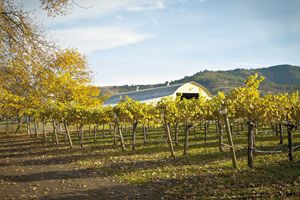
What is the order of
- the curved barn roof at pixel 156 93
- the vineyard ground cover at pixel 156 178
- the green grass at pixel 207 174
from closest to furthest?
the green grass at pixel 207 174 < the vineyard ground cover at pixel 156 178 < the curved barn roof at pixel 156 93

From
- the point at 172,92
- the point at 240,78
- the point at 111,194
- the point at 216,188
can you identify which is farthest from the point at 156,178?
the point at 240,78

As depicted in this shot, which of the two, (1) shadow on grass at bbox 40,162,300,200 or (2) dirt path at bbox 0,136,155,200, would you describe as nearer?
(1) shadow on grass at bbox 40,162,300,200

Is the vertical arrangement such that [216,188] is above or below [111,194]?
above

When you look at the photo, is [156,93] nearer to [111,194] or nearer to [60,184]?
[60,184]

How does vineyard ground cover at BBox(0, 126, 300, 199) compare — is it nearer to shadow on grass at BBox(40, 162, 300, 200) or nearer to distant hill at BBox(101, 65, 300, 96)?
shadow on grass at BBox(40, 162, 300, 200)

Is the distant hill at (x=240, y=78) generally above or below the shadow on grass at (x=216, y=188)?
above

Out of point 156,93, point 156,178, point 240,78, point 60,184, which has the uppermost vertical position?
point 240,78

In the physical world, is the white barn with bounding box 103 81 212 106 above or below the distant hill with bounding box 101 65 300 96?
below

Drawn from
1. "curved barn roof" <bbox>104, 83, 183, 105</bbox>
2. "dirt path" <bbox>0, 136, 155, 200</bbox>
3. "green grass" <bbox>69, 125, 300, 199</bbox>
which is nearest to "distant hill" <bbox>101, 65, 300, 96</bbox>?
"curved barn roof" <bbox>104, 83, 183, 105</bbox>

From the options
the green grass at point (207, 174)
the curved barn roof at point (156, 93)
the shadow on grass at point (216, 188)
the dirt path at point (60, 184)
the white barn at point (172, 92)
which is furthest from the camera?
the curved barn roof at point (156, 93)

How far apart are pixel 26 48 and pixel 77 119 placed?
1317 centimetres

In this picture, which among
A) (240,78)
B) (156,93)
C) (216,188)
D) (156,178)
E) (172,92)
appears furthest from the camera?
(240,78)

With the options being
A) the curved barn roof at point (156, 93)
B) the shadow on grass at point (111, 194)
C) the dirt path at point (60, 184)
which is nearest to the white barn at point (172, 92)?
the curved barn roof at point (156, 93)

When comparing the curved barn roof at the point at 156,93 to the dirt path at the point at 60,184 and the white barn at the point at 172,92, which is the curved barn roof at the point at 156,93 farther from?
the dirt path at the point at 60,184
